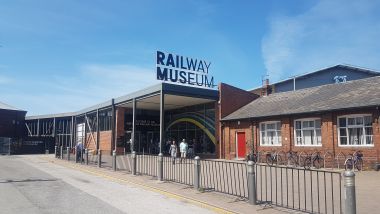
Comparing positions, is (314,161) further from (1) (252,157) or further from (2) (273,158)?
(1) (252,157)

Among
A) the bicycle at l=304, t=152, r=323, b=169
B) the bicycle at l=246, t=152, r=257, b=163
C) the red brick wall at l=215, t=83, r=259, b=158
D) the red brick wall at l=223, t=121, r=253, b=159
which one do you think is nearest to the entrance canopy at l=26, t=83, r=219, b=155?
the red brick wall at l=215, t=83, r=259, b=158

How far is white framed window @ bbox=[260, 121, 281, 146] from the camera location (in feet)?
90.4

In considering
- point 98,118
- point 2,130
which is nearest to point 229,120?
point 98,118

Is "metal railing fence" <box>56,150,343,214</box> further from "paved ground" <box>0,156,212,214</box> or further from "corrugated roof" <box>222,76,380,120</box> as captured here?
"corrugated roof" <box>222,76,380,120</box>

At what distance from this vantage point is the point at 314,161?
2338 centimetres

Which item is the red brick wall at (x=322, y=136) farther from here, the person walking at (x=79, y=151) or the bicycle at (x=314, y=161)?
the person walking at (x=79, y=151)

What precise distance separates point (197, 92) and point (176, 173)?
1404 cm

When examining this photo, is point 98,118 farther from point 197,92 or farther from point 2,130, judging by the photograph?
point 2,130

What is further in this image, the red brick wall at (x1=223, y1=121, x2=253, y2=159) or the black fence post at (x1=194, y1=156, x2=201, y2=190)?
the red brick wall at (x1=223, y1=121, x2=253, y2=159)

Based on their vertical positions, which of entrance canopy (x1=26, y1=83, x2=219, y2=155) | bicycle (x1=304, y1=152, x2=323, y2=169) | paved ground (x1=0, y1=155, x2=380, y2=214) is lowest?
paved ground (x1=0, y1=155, x2=380, y2=214)

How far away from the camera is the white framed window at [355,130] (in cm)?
2186

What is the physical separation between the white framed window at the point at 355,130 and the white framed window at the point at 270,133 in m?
5.11

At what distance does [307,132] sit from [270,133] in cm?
336

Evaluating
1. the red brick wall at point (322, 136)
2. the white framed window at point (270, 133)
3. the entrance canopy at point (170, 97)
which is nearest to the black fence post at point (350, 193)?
the red brick wall at point (322, 136)
